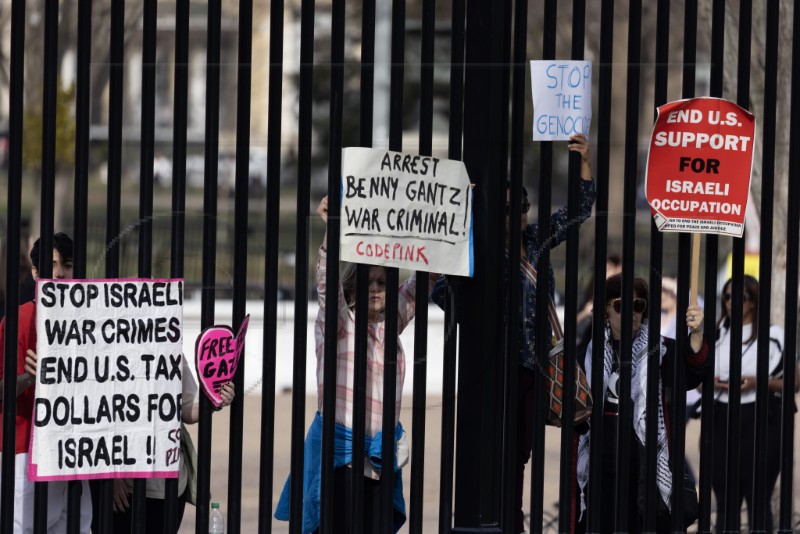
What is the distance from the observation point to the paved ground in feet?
28.0

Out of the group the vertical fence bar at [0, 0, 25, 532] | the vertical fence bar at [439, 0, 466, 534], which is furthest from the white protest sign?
the vertical fence bar at [0, 0, 25, 532]

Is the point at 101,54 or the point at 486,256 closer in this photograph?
the point at 486,256

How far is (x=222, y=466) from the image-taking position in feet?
34.7

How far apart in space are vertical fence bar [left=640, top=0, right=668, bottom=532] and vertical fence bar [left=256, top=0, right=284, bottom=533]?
116 cm

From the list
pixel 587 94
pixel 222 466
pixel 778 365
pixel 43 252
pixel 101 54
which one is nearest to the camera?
pixel 43 252

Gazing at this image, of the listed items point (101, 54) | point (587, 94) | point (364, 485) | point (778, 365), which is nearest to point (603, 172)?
point (587, 94)

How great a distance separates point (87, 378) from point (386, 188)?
112 cm

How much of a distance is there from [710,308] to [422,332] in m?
1.00

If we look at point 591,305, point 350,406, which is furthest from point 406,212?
point 591,305

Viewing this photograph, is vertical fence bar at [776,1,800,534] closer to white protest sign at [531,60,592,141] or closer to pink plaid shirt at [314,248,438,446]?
white protest sign at [531,60,592,141]

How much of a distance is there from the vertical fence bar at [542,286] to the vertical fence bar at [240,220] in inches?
34.4

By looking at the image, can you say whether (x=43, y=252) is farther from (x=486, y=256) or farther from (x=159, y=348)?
(x=486, y=256)

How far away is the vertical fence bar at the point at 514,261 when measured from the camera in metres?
3.94

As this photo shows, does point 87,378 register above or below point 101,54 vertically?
below
